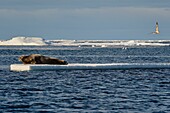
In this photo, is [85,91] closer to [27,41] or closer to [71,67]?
[71,67]

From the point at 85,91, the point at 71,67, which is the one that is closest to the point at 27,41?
the point at 71,67

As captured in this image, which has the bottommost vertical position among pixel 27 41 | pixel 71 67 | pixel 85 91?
pixel 85 91

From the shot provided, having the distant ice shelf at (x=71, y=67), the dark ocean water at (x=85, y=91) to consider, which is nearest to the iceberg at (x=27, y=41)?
the distant ice shelf at (x=71, y=67)

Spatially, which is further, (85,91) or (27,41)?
(27,41)

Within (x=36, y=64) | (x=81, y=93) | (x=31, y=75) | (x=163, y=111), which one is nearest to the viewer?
(x=163, y=111)

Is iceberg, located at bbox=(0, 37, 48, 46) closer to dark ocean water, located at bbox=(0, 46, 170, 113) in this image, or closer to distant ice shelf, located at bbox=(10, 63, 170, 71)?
distant ice shelf, located at bbox=(10, 63, 170, 71)

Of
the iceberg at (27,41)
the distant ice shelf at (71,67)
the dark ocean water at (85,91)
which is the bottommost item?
the dark ocean water at (85,91)

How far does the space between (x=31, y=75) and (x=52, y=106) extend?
12.4 m

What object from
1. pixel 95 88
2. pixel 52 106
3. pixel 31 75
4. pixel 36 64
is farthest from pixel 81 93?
pixel 36 64

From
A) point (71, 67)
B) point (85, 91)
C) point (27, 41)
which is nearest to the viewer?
point (85, 91)

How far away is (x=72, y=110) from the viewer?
20938mm

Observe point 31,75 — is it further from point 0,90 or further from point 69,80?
point 0,90

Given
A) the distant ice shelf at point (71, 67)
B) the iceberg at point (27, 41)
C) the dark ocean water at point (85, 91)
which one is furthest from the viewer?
the iceberg at point (27, 41)

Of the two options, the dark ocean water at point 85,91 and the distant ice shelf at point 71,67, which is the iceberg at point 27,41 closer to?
the distant ice shelf at point 71,67
